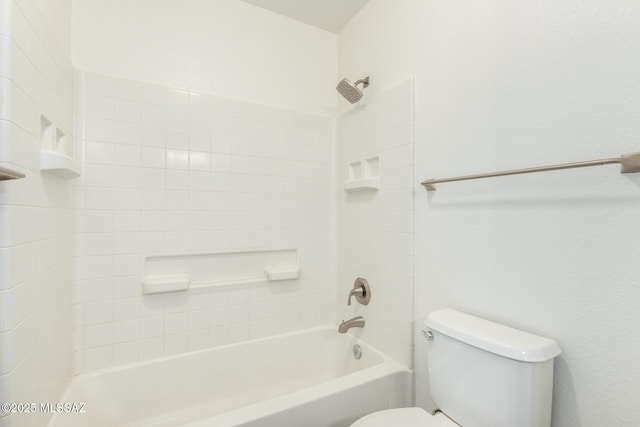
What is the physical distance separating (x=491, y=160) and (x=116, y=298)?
1.84m

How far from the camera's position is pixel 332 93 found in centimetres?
203

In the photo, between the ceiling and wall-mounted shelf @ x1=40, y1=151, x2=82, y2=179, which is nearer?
wall-mounted shelf @ x1=40, y1=151, x2=82, y2=179

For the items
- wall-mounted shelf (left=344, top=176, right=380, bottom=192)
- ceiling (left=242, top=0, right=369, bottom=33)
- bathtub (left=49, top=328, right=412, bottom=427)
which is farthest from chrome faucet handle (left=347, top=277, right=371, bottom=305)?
ceiling (left=242, top=0, right=369, bottom=33)

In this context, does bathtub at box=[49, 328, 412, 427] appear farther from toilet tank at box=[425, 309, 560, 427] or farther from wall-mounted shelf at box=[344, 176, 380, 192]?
wall-mounted shelf at box=[344, 176, 380, 192]

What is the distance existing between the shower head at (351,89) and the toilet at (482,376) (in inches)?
49.3

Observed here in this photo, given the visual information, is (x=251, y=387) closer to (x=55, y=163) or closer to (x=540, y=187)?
(x=55, y=163)

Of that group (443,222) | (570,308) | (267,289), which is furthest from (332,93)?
(570,308)

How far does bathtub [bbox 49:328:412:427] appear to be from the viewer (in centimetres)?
112

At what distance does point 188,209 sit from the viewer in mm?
1562

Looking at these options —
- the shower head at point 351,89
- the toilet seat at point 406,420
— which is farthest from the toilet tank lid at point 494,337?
the shower head at point 351,89

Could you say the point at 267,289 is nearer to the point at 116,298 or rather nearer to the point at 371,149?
the point at 116,298

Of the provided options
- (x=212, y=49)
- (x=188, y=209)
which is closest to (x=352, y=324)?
(x=188, y=209)

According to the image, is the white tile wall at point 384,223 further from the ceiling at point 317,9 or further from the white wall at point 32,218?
the white wall at point 32,218

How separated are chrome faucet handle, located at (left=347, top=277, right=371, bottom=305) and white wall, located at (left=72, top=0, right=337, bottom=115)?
47.1 inches
